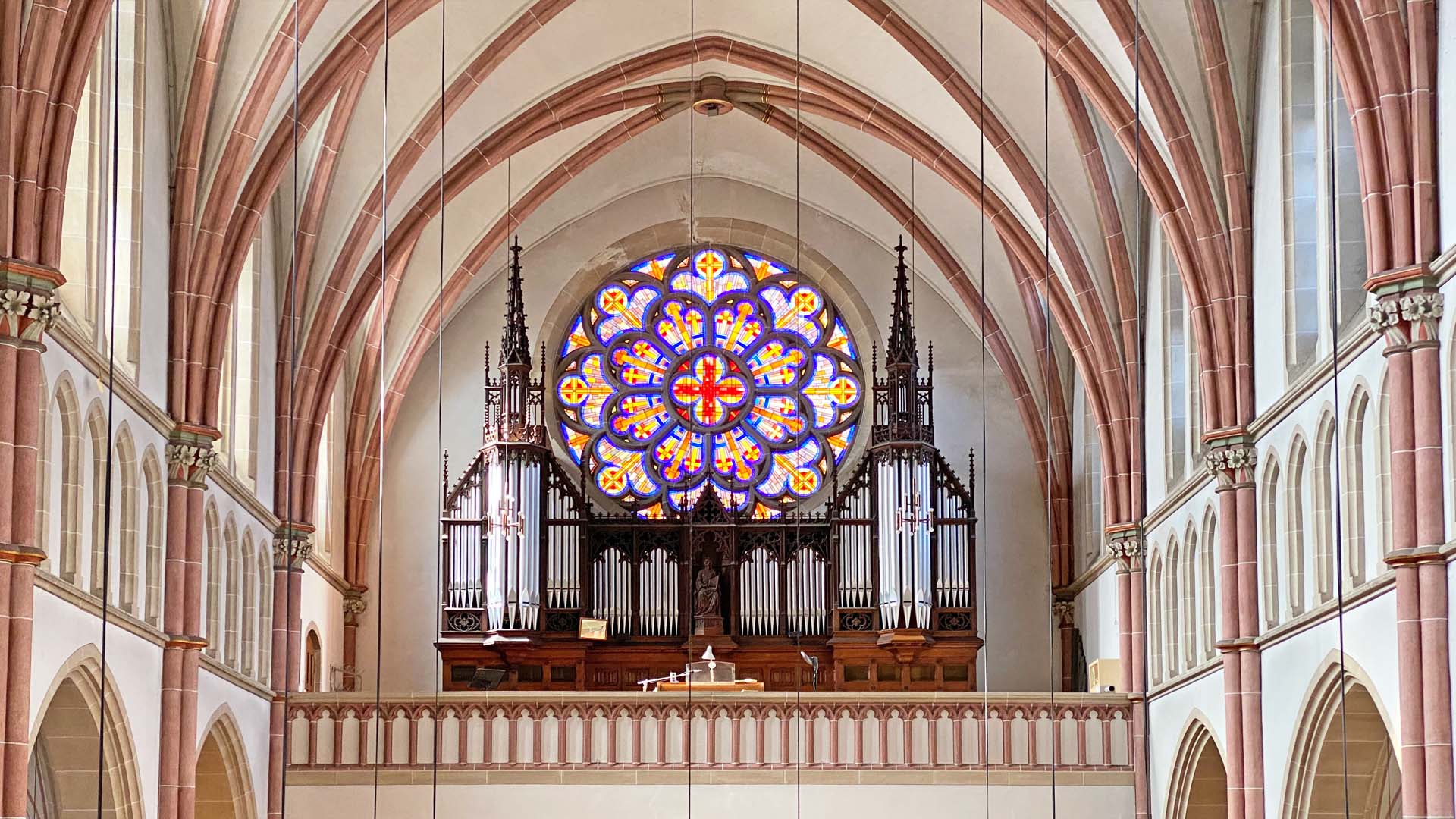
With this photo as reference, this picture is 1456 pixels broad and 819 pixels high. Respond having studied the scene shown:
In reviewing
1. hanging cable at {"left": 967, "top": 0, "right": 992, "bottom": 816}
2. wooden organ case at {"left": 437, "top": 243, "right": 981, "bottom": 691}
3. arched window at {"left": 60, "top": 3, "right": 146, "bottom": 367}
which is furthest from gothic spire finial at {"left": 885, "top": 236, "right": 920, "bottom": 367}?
arched window at {"left": 60, "top": 3, "right": 146, "bottom": 367}

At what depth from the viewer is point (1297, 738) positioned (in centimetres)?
1742

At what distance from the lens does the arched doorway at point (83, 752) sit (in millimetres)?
16656

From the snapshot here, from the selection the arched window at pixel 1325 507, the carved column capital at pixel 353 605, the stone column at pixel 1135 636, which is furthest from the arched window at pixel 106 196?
the stone column at pixel 1135 636

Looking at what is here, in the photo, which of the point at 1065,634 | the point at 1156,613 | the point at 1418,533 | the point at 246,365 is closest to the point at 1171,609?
the point at 1156,613

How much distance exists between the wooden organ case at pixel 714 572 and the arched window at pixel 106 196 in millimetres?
7673

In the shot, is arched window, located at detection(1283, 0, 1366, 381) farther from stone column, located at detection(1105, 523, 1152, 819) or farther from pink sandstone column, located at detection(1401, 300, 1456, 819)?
stone column, located at detection(1105, 523, 1152, 819)

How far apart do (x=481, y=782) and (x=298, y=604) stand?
115 inches

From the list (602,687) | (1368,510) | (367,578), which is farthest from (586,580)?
(1368,510)

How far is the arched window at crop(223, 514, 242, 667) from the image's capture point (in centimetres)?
2111

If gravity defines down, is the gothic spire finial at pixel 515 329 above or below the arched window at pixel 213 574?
above

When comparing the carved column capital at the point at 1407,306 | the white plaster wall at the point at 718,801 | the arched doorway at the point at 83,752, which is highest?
the carved column capital at the point at 1407,306

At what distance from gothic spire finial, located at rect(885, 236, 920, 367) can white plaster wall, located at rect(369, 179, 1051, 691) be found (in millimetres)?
1923

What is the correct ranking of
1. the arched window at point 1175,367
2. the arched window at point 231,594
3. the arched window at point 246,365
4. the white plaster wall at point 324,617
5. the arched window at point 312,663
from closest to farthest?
the arched window at point 231,594 < the arched window at point 1175,367 < the arched window at point 246,365 < the white plaster wall at point 324,617 < the arched window at point 312,663

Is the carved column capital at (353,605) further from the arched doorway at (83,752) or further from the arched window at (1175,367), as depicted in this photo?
the arched window at (1175,367)
